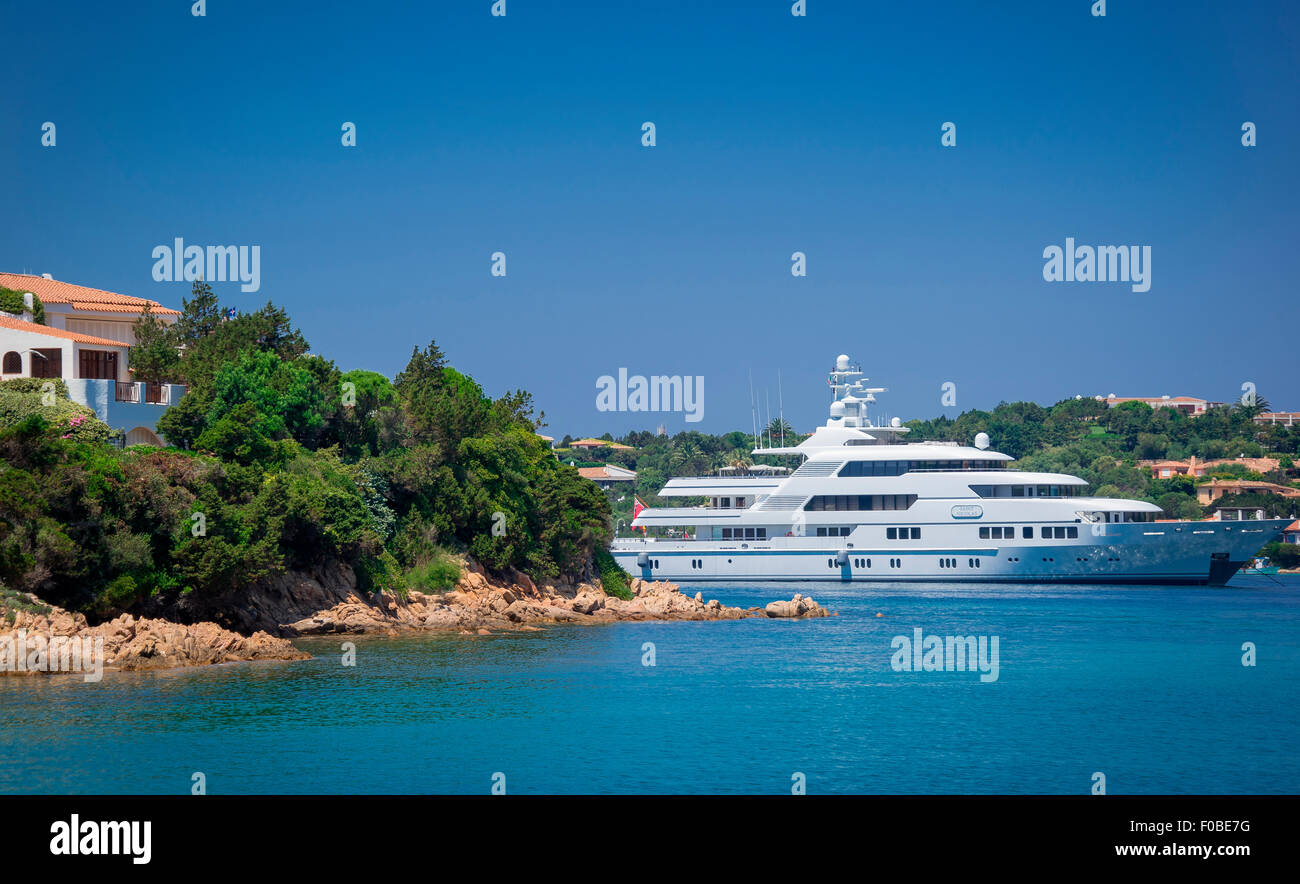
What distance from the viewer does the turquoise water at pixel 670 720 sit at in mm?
16500

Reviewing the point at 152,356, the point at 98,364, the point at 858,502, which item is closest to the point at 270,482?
the point at 152,356

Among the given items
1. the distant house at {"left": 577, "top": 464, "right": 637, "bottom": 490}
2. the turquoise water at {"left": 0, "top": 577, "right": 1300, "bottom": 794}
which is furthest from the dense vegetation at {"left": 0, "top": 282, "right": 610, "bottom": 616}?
the distant house at {"left": 577, "top": 464, "right": 637, "bottom": 490}

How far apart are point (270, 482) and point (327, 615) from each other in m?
3.32

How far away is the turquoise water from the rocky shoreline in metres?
0.80

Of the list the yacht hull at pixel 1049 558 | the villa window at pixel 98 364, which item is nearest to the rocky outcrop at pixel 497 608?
the villa window at pixel 98 364

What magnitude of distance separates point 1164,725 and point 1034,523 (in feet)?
86.5

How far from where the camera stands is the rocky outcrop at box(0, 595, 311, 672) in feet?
70.2

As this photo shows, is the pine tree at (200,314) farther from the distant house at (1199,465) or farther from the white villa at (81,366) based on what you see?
the distant house at (1199,465)

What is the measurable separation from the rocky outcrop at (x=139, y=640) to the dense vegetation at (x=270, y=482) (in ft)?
2.05

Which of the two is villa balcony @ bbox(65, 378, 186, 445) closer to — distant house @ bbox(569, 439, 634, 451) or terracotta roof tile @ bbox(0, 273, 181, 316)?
terracotta roof tile @ bbox(0, 273, 181, 316)

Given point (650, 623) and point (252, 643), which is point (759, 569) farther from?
point (252, 643)

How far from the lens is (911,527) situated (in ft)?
158
